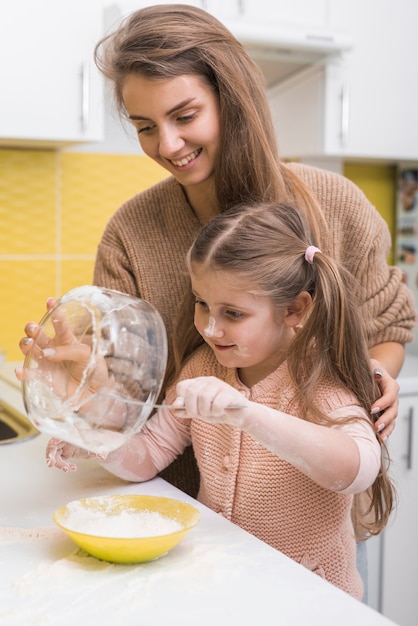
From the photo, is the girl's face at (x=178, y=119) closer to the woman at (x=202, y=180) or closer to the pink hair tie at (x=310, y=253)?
the woman at (x=202, y=180)

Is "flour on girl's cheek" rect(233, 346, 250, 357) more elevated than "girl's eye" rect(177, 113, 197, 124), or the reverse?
"girl's eye" rect(177, 113, 197, 124)

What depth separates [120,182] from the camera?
231cm

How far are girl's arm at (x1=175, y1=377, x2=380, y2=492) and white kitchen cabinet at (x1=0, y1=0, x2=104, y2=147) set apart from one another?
1124 millimetres

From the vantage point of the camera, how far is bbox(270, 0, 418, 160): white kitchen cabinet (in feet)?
7.26

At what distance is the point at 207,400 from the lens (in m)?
0.88

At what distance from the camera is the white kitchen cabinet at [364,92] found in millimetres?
2213

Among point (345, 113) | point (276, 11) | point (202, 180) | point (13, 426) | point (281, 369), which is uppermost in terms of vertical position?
point (276, 11)

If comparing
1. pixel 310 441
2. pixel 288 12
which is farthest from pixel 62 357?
pixel 288 12

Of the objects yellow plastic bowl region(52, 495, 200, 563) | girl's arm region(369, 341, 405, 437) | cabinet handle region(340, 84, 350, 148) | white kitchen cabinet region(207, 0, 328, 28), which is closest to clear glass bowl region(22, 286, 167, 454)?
yellow plastic bowl region(52, 495, 200, 563)

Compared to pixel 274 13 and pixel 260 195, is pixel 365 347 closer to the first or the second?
pixel 260 195

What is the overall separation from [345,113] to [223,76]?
42.8 inches

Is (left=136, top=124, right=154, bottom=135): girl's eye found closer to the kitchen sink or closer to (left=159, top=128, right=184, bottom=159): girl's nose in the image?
(left=159, top=128, right=184, bottom=159): girl's nose

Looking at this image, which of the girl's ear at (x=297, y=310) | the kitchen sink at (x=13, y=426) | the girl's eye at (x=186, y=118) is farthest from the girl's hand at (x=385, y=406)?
the kitchen sink at (x=13, y=426)

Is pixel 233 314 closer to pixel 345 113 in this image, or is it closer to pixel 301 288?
pixel 301 288
